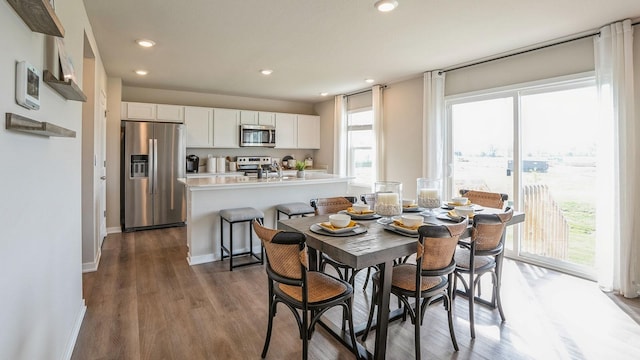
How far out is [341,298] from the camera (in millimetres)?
1928

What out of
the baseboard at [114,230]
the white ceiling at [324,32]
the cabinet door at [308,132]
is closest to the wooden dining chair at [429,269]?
the white ceiling at [324,32]

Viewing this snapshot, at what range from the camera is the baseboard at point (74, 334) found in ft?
6.63

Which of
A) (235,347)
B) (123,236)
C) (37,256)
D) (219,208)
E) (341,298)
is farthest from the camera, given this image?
(123,236)

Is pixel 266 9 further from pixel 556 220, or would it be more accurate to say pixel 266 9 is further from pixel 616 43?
pixel 556 220

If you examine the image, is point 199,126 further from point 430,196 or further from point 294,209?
point 430,196

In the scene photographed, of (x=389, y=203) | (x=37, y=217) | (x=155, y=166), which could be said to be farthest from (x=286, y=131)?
(x=37, y=217)

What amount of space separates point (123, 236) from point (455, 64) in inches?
211

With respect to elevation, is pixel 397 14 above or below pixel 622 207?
above

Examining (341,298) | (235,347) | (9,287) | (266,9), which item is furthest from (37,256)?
(266,9)

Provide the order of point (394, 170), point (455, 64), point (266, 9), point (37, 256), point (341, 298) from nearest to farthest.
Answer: point (37, 256)
point (341, 298)
point (266, 9)
point (455, 64)
point (394, 170)

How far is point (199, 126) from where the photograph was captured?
608cm

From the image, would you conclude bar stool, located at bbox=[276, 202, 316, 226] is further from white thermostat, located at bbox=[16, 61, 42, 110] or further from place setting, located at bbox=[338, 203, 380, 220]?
white thermostat, located at bbox=[16, 61, 42, 110]

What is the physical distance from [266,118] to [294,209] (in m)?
3.22

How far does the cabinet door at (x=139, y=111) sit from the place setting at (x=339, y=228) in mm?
4686
